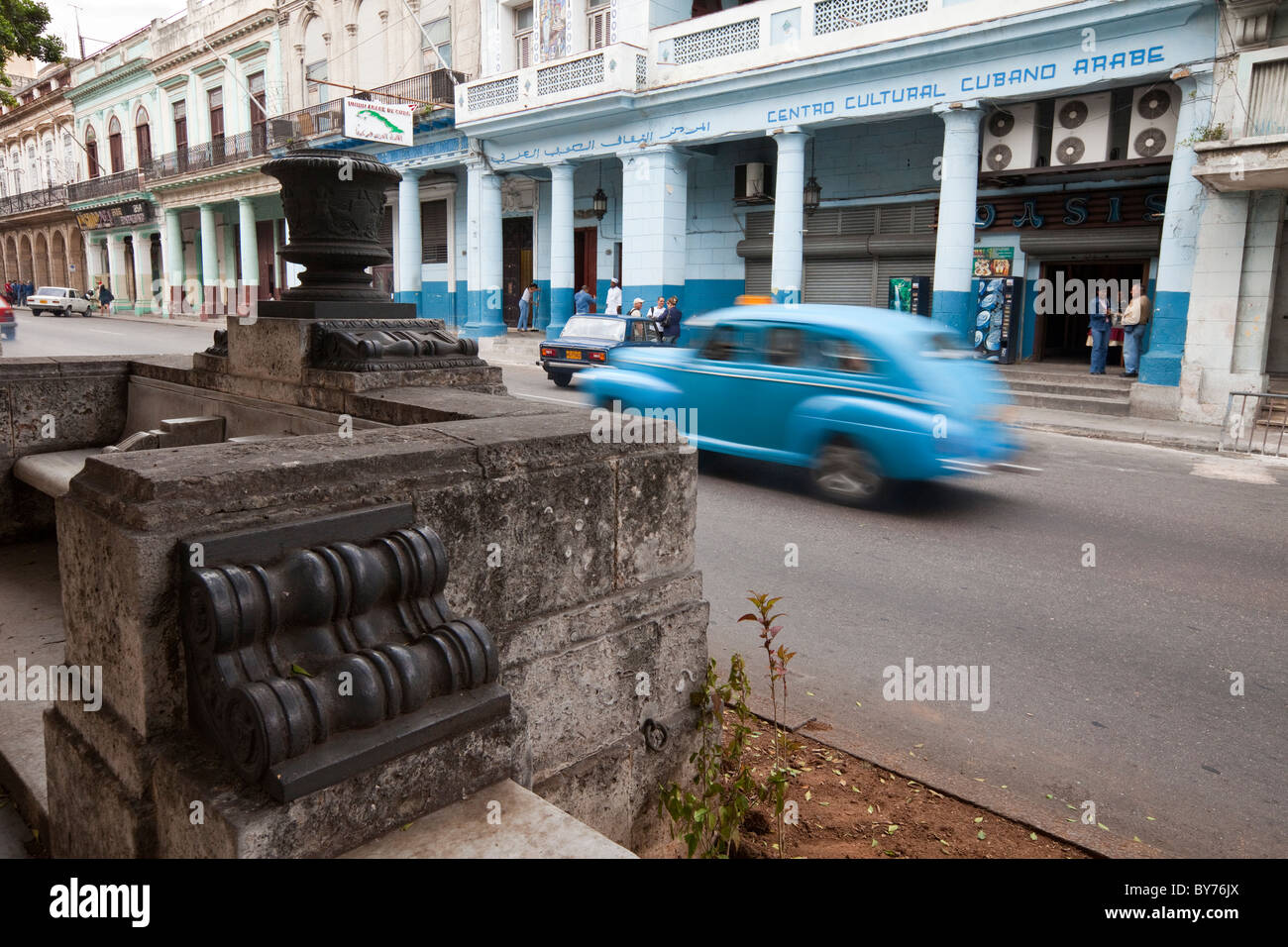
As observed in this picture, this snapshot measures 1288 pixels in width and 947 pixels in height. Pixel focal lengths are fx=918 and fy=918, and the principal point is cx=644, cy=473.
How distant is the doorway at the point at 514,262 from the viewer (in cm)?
2756

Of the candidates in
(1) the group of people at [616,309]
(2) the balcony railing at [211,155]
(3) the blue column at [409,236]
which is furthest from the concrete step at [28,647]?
(2) the balcony railing at [211,155]

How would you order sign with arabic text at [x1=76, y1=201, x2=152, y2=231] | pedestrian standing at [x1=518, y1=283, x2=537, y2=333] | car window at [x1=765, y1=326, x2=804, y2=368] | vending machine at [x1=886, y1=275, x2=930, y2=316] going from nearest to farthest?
car window at [x1=765, y1=326, x2=804, y2=368]
vending machine at [x1=886, y1=275, x2=930, y2=316]
pedestrian standing at [x1=518, y1=283, x2=537, y2=333]
sign with arabic text at [x1=76, y1=201, x2=152, y2=231]

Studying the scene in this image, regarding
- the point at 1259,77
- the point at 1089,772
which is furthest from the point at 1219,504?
the point at 1259,77

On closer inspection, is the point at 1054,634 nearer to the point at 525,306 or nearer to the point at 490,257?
the point at 490,257

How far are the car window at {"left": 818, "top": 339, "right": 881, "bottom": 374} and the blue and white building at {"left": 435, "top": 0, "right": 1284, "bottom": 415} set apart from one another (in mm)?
7707

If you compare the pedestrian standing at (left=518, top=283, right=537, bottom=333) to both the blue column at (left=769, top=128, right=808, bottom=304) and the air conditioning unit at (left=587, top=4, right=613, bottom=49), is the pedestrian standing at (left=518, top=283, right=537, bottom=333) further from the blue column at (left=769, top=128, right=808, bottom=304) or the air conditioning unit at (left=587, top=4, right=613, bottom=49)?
the blue column at (left=769, top=128, right=808, bottom=304)

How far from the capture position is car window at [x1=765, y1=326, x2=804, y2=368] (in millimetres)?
8703

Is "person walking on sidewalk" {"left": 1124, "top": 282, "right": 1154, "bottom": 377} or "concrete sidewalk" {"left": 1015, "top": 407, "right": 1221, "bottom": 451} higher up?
"person walking on sidewalk" {"left": 1124, "top": 282, "right": 1154, "bottom": 377}

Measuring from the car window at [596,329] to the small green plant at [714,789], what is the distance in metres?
13.2

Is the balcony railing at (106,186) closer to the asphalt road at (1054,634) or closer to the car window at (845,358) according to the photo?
the car window at (845,358)

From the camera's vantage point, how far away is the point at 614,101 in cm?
2005

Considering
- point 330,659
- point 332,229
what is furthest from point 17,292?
point 330,659

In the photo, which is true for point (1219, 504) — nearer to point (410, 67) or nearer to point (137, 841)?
point (137, 841)

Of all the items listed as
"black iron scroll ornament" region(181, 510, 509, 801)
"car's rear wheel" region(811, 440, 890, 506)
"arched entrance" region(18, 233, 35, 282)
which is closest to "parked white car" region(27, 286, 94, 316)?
"arched entrance" region(18, 233, 35, 282)
